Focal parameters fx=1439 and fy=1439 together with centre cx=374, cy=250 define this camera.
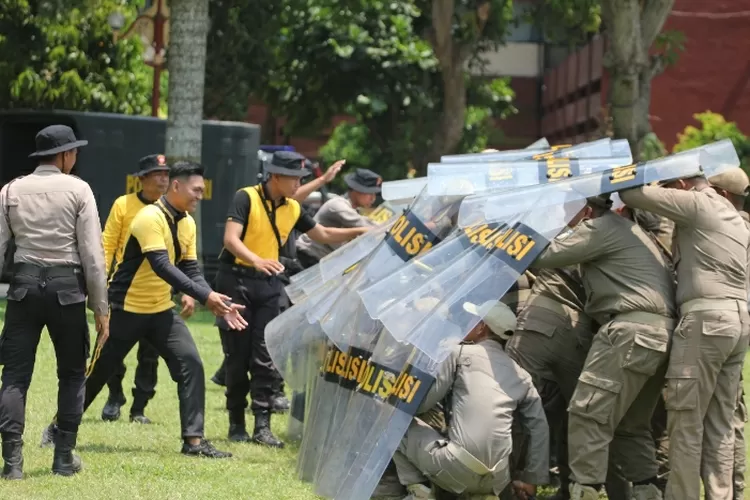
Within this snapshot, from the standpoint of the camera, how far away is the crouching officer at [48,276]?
8.13 metres

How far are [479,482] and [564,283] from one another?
4.88 feet

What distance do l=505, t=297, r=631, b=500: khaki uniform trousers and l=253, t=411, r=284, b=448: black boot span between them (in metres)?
2.16

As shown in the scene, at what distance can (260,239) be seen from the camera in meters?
9.95


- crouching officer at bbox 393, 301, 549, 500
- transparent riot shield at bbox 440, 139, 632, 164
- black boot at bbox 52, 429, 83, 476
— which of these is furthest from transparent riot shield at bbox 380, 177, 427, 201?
black boot at bbox 52, 429, 83, 476

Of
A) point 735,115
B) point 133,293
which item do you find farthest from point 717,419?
point 735,115

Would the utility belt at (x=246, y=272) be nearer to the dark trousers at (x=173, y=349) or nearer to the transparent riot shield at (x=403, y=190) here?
the dark trousers at (x=173, y=349)

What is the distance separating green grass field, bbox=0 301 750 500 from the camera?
8.05 meters

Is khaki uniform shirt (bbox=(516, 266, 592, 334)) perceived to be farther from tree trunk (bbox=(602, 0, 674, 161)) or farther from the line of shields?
tree trunk (bbox=(602, 0, 674, 161))

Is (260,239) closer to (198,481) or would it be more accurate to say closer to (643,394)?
(198,481)

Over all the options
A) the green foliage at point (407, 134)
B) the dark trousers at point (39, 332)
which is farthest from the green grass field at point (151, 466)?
the green foliage at point (407, 134)

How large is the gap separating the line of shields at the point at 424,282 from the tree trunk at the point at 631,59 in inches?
477

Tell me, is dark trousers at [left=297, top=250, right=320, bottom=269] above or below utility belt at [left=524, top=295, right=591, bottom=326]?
below

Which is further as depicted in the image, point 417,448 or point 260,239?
point 260,239

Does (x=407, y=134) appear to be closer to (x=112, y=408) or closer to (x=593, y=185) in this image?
(x=112, y=408)
